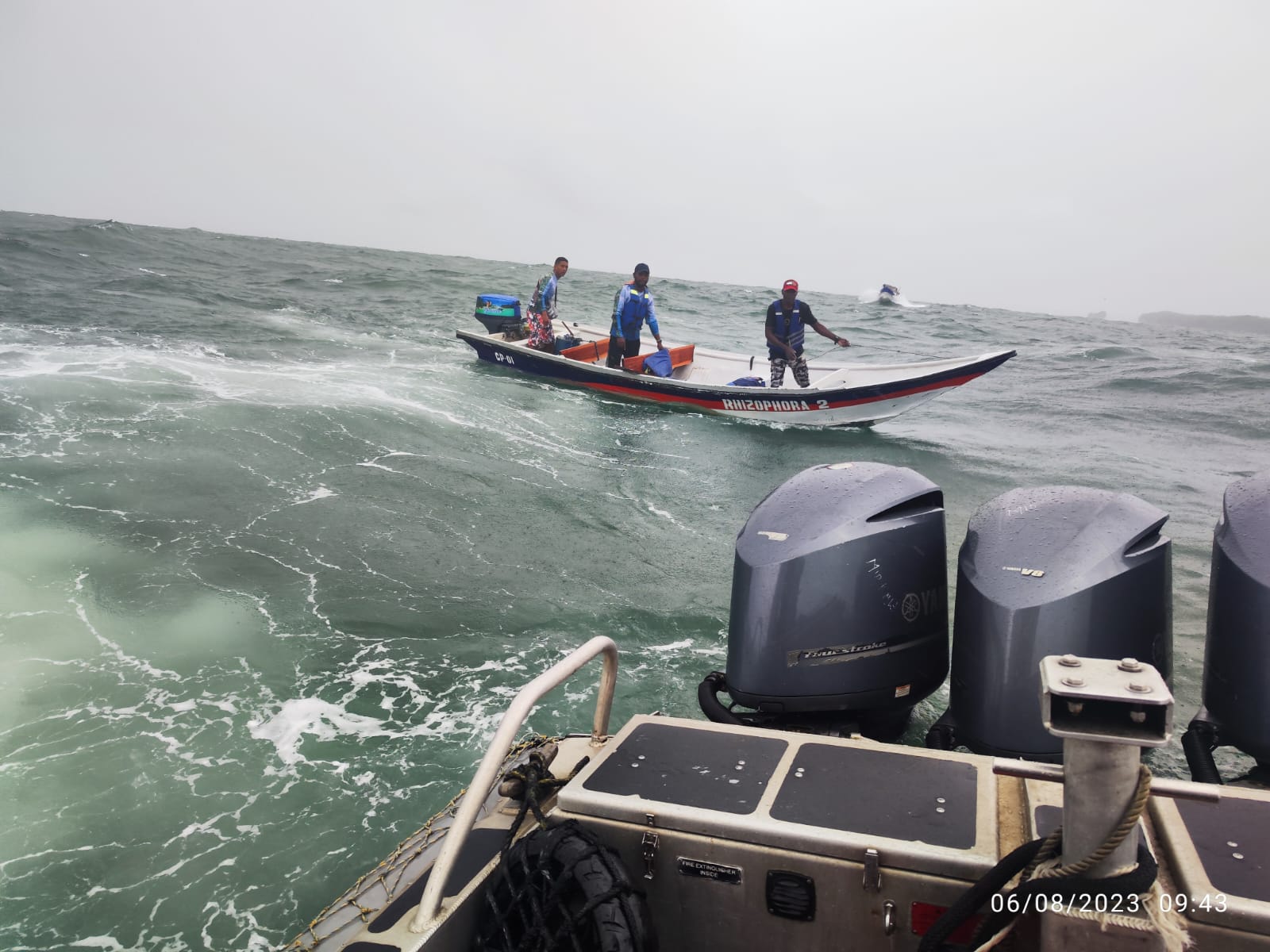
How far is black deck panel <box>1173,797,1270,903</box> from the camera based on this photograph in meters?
1.35

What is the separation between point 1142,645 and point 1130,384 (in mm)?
17634

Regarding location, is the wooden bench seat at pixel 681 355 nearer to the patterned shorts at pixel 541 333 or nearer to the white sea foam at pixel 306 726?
the patterned shorts at pixel 541 333

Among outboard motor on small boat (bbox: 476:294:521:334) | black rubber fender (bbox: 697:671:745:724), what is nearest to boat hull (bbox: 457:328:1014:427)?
outboard motor on small boat (bbox: 476:294:521:334)

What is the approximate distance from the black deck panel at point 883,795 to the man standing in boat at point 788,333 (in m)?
9.55

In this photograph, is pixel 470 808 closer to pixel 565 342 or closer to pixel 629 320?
pixel 629 320

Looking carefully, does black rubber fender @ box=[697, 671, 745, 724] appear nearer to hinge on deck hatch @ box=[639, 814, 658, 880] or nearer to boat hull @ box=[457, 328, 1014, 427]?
hinge on deck hatch @ box=[639, 814, 658, 880]

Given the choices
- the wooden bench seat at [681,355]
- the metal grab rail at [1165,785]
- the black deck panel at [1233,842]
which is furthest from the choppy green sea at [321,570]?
the metal grab rail at [1165,785]

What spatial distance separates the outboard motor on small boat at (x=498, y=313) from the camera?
15.1m

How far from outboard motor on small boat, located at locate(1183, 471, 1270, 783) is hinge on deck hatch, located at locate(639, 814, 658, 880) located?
161 centimetres

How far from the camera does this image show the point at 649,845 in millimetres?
1746

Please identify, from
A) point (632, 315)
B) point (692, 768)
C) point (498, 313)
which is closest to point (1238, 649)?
point (692, 768)

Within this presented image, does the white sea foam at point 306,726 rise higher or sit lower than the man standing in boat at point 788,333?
lower

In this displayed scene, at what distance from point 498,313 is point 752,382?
5.67m

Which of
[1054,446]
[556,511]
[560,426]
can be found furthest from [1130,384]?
[556,511]
